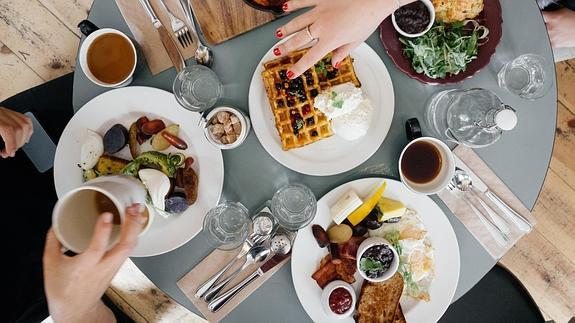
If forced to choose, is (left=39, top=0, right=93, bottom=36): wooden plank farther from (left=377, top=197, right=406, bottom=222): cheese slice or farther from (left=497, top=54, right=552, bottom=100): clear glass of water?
(left=497, top=54, right=552, bottom=100): clear glass of water

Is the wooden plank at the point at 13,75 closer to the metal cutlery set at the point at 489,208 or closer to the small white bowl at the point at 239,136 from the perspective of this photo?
the small white bowl at the point at 239,136

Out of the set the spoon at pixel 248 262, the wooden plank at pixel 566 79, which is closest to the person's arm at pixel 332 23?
the spoon at pixel 248 262

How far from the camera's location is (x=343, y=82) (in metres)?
1.58

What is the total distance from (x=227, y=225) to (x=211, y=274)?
0.20 metres

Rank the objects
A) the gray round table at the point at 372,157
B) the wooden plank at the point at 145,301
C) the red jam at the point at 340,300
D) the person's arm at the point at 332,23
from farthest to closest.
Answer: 1. the wooden plank at the point at 145,301
2. the gray round table at the point at 372,157
3. the red jam at the point at 340,300
4. the person's arm at the point at 332,23

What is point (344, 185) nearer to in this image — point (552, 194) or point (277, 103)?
point (277, 103)

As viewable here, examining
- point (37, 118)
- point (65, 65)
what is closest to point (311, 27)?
point (37, 118)

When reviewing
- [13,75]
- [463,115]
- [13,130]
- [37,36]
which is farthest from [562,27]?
[13,75]

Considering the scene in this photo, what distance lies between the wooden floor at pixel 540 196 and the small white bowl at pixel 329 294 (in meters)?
1.29

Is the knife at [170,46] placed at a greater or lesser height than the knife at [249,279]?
greater

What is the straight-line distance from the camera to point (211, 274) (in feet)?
5.32

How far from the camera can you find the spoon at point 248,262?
160 cm

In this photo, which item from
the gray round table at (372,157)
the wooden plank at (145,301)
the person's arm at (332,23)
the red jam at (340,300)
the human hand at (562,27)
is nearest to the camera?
the person's arm at (332,23)

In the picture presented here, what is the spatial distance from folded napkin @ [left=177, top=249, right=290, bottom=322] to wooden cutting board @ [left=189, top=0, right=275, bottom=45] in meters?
0.82
